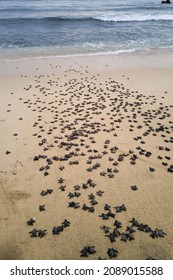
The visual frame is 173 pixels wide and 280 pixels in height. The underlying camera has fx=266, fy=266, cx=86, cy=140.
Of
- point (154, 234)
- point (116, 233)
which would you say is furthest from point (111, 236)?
point (154, 234)

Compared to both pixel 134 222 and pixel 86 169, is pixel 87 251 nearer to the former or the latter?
pixel 134 222

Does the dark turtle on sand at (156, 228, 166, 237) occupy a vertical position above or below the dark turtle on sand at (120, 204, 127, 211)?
below

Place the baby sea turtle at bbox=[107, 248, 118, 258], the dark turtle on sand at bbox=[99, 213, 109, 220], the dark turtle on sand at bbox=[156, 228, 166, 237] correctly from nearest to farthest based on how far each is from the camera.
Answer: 1. the baby sea turtle at bbox=[107, 248, 118, 258]
2. the dark turtle on sand at bbox=[156, 228, 166, 237]
3. the dark turtle on sand at bbox=[99, 213, 109, 220]

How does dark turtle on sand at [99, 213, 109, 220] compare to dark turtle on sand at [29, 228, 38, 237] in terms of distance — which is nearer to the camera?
dark turtle on sand at [29, 228, 38, 237]

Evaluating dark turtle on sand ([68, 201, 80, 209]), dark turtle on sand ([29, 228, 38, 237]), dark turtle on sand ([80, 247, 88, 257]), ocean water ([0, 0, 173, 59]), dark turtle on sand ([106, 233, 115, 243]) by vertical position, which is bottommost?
dark turtle on sand ([80, 247, 88, 257])

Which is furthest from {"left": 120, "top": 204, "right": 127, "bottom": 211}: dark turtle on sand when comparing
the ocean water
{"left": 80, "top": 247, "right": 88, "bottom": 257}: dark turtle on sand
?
the ocean water

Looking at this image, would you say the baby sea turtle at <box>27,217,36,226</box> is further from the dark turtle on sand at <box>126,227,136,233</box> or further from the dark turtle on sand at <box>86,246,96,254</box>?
the dark turtle on sand at <box>126,227,136,233</box>

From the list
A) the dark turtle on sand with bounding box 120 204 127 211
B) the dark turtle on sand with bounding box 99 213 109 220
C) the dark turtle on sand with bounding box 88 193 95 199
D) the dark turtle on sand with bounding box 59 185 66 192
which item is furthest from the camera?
the dark turtle on sand with bounding box 59 185 66 192
